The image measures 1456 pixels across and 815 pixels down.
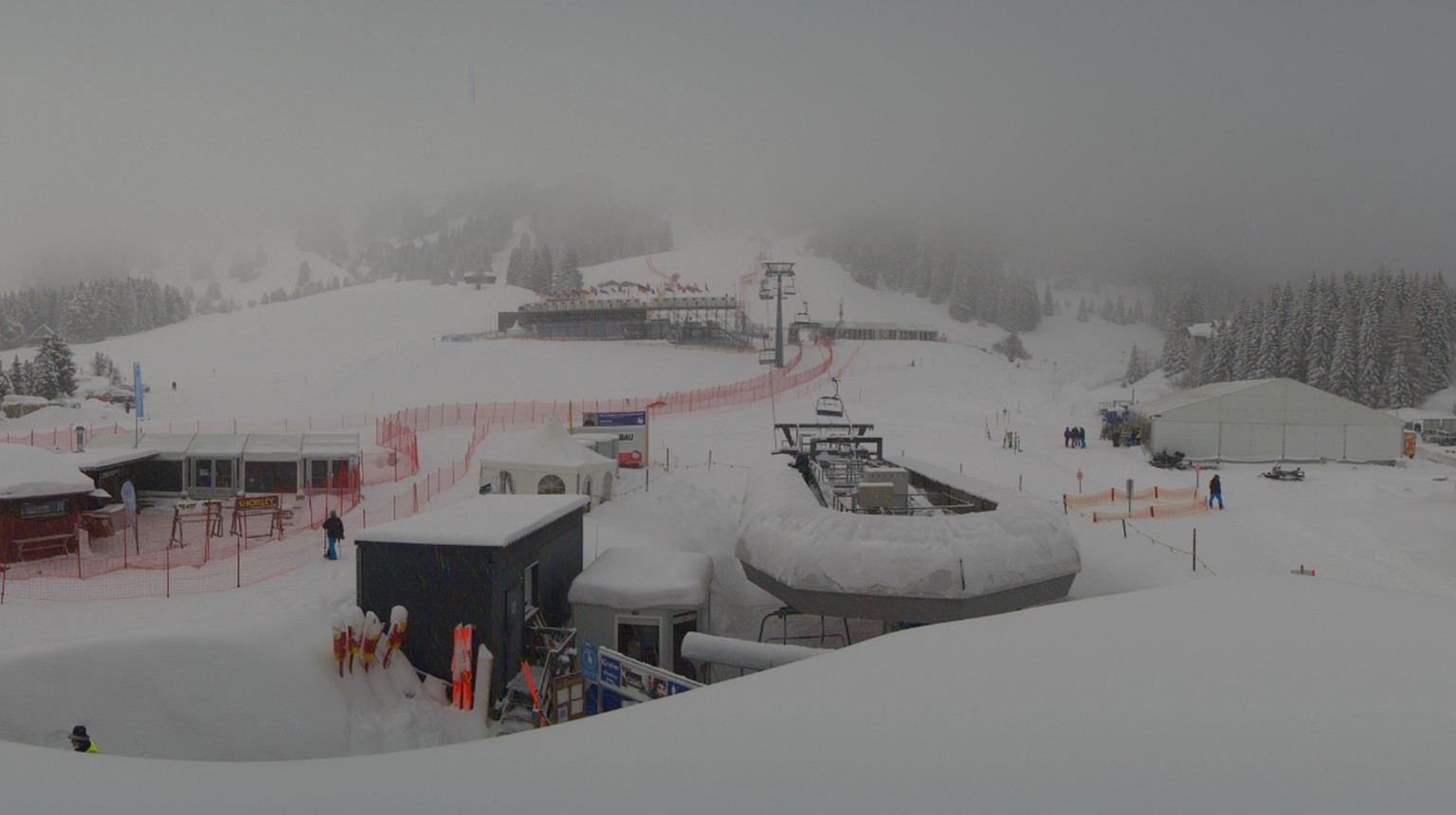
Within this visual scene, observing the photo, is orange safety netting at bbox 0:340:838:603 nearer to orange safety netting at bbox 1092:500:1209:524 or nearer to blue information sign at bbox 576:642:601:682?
blue information sign at bbox 576:642:601:682

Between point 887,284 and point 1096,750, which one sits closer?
point 1096,750

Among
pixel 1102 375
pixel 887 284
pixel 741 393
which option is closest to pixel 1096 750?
pixel 741 393

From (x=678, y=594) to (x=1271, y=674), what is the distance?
9.98m

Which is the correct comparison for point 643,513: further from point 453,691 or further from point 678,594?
point 453,691

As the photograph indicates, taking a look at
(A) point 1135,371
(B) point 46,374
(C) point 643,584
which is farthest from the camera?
(A) point 1135,371

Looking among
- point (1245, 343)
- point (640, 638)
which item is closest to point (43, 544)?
point (640, 638)

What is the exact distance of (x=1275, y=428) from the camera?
118 ft

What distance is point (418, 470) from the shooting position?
88.0 ft

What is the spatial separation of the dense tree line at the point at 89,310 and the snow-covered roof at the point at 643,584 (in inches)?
4271

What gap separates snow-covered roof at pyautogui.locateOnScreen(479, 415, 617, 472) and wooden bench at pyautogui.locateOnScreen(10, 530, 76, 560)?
27.2 ft

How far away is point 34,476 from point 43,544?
137 centimetres

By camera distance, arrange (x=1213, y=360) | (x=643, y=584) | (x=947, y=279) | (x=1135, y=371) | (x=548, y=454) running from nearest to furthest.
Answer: (x=643, y=584), (x=548, y=454), (x=1213, y=360), (x=1135, y=371), (x=947, y=279)

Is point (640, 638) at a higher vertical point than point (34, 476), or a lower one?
lower

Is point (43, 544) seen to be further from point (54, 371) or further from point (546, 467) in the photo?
point (54, 371)
